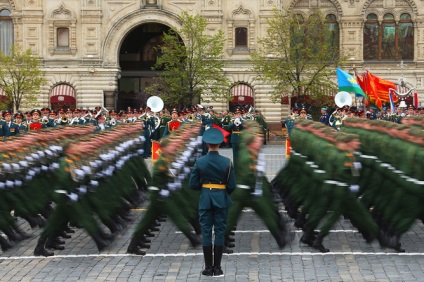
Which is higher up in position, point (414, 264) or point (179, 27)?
point (179, 27)

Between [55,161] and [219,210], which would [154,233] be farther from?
[219,210]

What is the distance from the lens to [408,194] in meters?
12.6

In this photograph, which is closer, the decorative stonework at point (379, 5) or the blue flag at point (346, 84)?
the blue flag at point (346, 84)

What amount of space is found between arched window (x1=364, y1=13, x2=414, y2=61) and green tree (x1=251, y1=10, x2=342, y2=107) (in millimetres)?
4741

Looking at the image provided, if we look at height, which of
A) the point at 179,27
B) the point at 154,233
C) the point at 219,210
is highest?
the point at 179,27

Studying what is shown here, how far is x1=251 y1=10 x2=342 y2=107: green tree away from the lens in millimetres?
47031

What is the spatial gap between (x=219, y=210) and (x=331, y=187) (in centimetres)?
228

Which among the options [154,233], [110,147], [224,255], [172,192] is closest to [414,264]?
[224,255]

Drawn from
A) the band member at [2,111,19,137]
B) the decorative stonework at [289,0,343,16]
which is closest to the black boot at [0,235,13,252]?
the band member at [2,111,19,137]

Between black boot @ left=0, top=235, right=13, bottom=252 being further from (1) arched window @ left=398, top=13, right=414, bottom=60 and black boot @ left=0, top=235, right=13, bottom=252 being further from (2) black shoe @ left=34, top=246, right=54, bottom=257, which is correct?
(1) arched window @ left=398, top=13, right=414, bottom=60

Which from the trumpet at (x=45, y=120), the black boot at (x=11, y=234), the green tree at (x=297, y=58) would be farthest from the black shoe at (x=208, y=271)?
the green tree at (x=297, y=58)

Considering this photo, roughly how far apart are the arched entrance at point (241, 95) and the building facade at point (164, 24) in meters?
0.06

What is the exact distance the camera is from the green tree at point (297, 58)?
4703 cm

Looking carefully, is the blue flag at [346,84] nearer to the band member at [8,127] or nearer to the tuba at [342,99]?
the tuba at [342,99]
